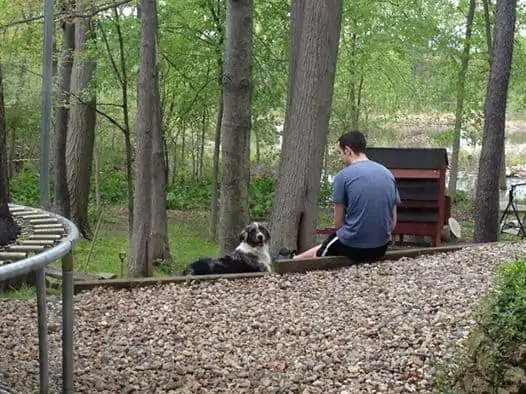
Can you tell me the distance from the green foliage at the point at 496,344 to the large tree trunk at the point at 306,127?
475cm

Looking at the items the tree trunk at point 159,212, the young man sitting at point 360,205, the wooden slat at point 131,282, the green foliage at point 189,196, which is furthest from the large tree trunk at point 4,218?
the green foliage at point 189,196

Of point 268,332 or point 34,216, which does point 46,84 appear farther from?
point 268,332

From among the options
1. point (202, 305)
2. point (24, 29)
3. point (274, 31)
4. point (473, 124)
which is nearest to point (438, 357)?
point (202, 305)

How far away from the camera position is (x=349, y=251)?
7215mm

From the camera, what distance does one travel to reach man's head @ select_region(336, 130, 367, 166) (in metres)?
7.11

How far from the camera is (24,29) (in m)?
17.4

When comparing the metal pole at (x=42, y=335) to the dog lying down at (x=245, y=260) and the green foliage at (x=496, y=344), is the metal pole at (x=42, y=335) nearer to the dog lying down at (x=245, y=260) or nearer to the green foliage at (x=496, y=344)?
the green foliage at (x=496, y=344)

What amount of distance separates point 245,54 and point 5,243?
5325mm

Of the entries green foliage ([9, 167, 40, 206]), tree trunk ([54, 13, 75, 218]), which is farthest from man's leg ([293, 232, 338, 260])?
green foliage ([9, 167, 40, 206])

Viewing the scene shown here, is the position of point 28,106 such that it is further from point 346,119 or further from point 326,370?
point 326,370

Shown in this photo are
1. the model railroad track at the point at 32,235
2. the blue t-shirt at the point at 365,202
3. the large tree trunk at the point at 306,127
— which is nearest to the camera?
the model railroad track at the point at 32,235

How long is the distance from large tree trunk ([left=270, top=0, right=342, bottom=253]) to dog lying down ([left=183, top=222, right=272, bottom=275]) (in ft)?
3.75

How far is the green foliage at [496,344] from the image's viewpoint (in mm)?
3510

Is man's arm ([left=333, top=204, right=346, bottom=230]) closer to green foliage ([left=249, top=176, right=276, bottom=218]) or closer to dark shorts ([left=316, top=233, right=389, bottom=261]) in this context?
dark shorts ([left=316, top=233, right=389, bottom=261])
